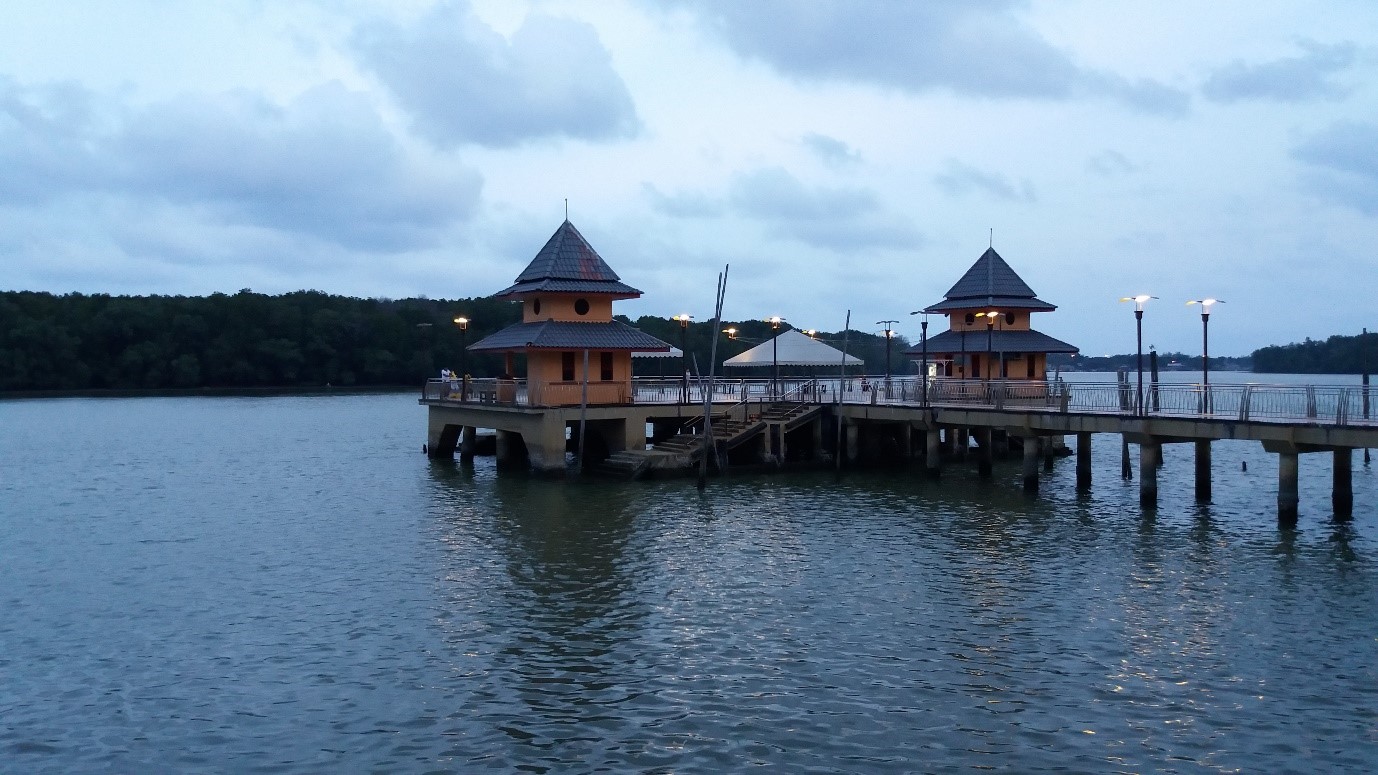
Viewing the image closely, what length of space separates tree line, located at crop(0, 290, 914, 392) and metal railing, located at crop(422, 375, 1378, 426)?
59.6 metres

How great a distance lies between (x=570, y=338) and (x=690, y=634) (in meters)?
22.9

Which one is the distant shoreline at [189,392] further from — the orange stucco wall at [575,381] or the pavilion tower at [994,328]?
the pavilion tower at [994,328]

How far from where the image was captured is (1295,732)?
45.8ft

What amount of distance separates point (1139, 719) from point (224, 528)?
80.7 ft

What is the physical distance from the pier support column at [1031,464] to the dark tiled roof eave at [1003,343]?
1097cm

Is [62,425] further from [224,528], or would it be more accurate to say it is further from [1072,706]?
[1072,706]

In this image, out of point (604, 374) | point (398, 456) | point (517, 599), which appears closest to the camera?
point (517, 599)

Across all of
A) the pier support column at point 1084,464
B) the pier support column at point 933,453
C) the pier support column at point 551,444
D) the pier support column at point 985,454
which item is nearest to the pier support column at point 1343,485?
the pier support column at point 1084,464

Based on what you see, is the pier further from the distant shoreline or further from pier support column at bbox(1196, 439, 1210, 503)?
the distant shoreline

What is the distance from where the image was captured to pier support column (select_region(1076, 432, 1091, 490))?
35844 millimetres

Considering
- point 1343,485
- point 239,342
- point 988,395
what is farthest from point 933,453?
point 239,342

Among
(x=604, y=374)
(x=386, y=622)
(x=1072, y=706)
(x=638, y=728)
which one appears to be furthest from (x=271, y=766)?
(x=604, y=374)

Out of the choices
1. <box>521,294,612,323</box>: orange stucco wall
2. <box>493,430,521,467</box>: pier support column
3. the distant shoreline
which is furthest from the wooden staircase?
the distant shoreline

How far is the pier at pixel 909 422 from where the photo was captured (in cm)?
2736
